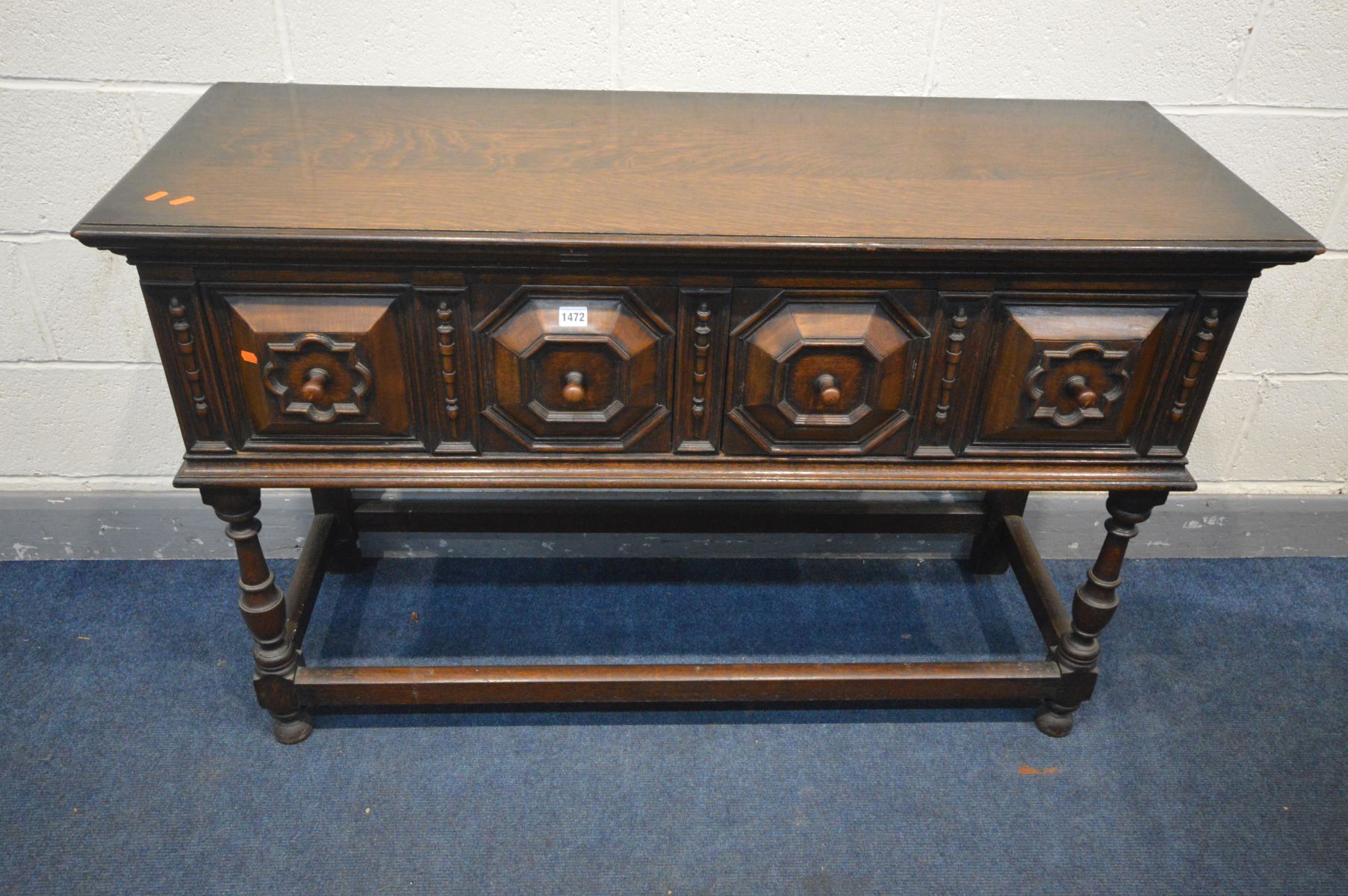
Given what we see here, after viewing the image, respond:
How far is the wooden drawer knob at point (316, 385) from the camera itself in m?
1.40

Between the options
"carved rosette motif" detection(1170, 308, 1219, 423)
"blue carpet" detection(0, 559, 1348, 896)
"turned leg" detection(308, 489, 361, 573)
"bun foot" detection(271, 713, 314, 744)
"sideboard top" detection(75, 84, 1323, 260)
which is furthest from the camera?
"turned leg" detection(308, 489, 361, 573)

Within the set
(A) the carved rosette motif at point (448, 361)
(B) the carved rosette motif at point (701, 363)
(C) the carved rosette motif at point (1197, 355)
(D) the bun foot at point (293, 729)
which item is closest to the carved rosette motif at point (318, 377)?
(A) the carved rosette motif at point (448, 361)

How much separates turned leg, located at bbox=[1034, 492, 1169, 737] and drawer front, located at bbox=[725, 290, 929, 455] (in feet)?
1.39

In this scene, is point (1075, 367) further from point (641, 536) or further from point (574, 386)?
point (641, 536)

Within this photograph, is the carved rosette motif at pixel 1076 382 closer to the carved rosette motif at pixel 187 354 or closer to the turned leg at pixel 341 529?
the carved rosette motif at pixel 187 354

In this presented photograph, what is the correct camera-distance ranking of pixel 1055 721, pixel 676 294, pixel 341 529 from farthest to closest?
pixel 341 529 → pixel 1055 721 → pixel 676 294

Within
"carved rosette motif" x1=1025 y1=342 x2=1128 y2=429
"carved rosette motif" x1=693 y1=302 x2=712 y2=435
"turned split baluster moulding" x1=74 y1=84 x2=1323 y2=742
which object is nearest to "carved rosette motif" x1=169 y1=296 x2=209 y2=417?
"turned split baluster moulding" x1=74 y1=84 x2=1323 y2=742

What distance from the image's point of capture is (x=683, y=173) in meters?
1.48

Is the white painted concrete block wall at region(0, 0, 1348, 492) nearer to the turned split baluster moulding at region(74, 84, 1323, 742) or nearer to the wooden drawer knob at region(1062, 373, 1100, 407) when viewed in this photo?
the turned split baluster moulding at region(74, 84, 1323, 742)

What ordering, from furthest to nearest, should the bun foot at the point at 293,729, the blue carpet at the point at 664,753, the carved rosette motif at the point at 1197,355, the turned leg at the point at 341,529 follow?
the turned leg at the point at 341,529
the bun foot at the point at 293,729
the blue carpet at the point at 664,753
the carved rosette motif at the point at 1197,355

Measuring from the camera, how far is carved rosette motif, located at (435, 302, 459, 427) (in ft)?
4.54

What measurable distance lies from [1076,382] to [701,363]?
1.68 ft

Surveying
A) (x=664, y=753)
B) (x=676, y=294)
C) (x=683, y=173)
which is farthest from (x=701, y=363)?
(x=664, y=753)

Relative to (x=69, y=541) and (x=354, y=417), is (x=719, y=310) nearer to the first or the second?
(x=354, y=417)
